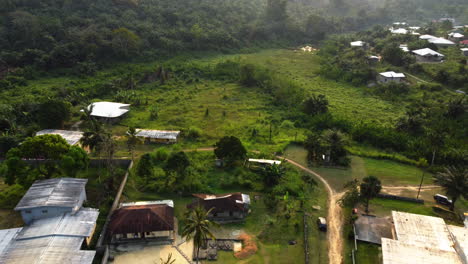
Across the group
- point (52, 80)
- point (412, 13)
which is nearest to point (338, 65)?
point (52, 80)

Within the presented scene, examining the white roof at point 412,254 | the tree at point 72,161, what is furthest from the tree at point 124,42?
the white roof at point 412,254

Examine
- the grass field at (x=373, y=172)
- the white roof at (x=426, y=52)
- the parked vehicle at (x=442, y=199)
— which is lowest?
the parked vehicle at (x=442, y=199)

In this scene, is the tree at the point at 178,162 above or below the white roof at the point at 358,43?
below

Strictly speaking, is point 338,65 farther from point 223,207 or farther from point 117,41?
point 223,207

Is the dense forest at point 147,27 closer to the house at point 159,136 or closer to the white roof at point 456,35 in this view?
the house at point 159,136

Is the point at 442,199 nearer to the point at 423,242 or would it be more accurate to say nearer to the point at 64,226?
the point at 423,242

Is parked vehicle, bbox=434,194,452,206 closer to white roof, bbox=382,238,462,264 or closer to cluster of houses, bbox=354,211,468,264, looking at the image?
cluster of houses, bbox=354,211,468,264

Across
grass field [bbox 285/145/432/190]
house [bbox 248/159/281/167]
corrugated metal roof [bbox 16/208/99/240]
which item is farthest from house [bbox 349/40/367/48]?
corrugated metal roof [bbox 16/208/99/240]

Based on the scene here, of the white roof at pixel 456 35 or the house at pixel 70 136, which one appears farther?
the white roof at pixel 456 35
